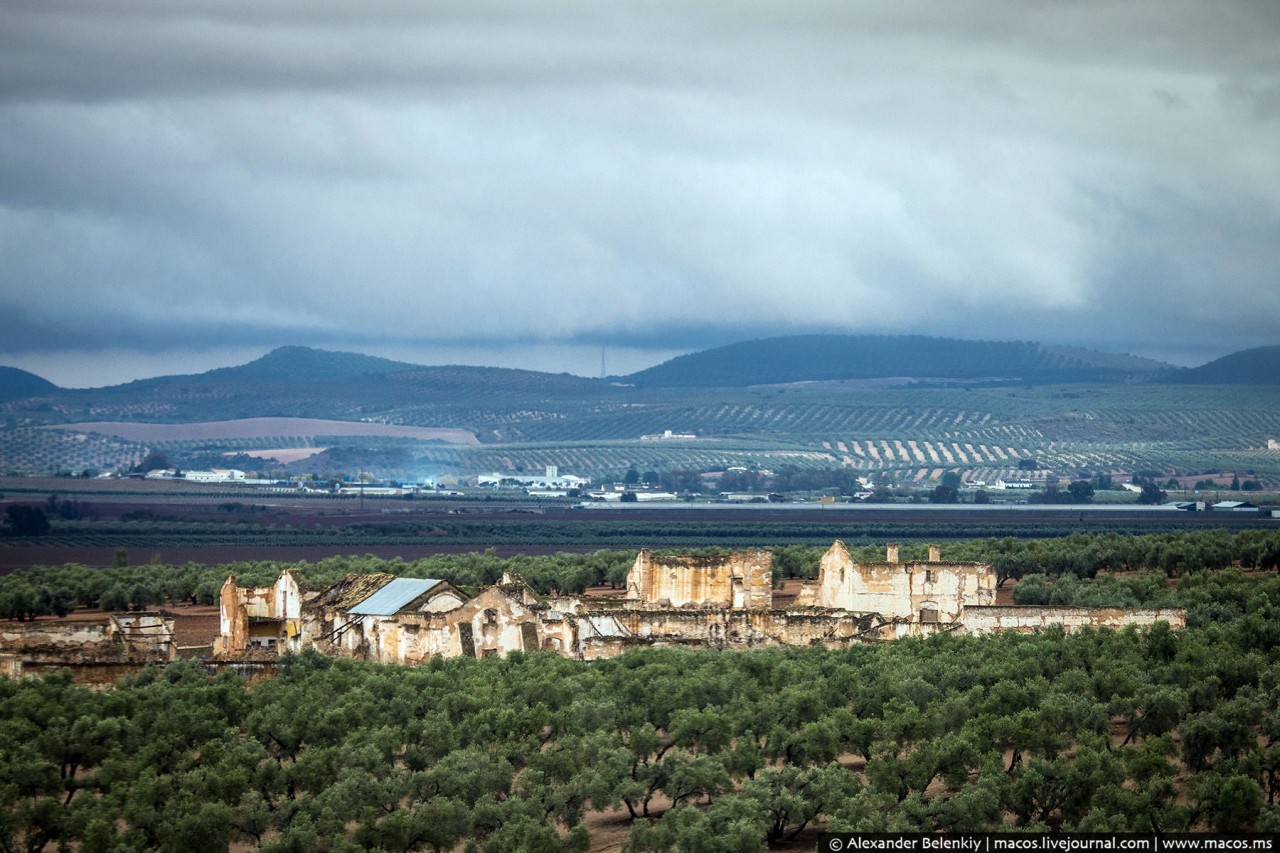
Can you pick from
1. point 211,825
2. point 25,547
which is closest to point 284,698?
point 211,825

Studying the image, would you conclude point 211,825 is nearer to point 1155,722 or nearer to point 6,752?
point 6,752

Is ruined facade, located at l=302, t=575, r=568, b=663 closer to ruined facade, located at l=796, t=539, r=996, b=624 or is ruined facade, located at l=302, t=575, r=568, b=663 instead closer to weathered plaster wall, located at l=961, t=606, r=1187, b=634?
ruined facade, located at l=796, t=539, r=996, b=624

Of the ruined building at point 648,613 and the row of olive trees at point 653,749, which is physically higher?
the ruined building at point 648,613

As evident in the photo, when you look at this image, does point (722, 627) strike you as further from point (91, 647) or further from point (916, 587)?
point (91, 647)

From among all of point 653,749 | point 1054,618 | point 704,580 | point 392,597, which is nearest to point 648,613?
point 704,580

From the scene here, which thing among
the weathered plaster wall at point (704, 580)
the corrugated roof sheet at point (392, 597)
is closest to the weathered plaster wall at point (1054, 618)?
the weathered plaster wall at point (704, 580)

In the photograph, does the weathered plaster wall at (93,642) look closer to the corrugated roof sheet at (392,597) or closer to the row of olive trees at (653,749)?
the row of olive trees at (653,749)
